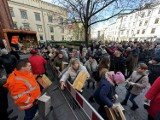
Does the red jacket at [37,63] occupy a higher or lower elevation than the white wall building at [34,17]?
lower

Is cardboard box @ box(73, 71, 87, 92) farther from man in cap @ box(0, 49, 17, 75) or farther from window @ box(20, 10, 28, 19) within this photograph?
window @ box(20, 10, 28, 19)

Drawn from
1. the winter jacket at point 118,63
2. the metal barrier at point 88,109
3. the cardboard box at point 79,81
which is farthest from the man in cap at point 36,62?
the winter jacket at point 118,63

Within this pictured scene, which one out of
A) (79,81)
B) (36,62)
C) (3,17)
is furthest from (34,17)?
(79,81)

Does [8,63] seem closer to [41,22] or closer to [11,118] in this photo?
[11,118]

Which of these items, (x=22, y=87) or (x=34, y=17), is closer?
(x=22, y=87)

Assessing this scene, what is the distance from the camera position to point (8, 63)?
3959 mm

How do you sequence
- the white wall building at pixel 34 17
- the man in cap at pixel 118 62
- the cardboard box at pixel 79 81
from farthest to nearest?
the white wall building at pixel 34 17 → the man in cap at pixel 118 62 → the cardboard box at pixel 79 81

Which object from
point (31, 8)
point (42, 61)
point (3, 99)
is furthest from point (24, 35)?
point (31, 8)

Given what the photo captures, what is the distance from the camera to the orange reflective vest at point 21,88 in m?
1.70

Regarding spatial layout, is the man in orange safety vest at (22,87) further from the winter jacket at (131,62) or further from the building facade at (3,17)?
the building facade at (3,17)

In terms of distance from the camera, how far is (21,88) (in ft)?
5.64

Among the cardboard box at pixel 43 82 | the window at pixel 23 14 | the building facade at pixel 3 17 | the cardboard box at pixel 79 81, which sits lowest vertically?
the cardboard box at pixel 43 82

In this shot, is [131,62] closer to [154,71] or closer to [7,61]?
[154,71]

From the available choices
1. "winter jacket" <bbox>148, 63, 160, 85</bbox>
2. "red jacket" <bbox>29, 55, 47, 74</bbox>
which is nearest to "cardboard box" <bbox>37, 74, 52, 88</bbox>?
"red jacket" <bbox>29, 55, 47, 74</bbox>
